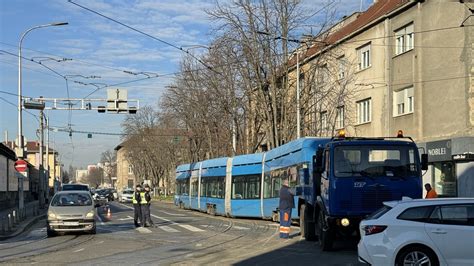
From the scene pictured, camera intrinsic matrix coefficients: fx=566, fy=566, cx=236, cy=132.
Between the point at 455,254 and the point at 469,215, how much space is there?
72 centimetres

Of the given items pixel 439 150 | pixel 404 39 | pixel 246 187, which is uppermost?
pixel 404 39

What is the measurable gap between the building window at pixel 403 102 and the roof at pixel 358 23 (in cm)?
452

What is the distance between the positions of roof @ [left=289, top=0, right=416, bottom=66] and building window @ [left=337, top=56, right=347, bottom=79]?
1245mm

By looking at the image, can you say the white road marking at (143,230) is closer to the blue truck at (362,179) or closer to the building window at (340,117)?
the blue truck at (362,179)

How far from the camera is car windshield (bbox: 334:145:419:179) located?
13.2 m

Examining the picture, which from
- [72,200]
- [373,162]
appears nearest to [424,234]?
[373,162]

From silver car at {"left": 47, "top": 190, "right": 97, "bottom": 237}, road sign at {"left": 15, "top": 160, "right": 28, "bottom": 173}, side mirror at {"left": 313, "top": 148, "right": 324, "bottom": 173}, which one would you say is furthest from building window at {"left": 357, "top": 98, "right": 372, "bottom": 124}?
side mirror at {"left": 313, "top": 148, "right": 324, "bottom": 173}

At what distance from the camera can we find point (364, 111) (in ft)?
114

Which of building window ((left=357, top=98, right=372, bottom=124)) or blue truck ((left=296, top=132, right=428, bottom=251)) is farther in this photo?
building window ((left=357, top=98, right=372, bottom=124))

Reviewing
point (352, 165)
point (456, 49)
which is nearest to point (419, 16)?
point (456, 49)

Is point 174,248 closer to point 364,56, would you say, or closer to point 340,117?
point 364,56

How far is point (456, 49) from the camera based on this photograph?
25922 mm

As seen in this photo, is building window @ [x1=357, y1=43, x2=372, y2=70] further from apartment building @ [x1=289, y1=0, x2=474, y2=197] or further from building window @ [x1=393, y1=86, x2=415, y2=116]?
building window @ [x1=393, y1=86, x2=415, y2=116]

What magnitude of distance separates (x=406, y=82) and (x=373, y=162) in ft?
58.0
